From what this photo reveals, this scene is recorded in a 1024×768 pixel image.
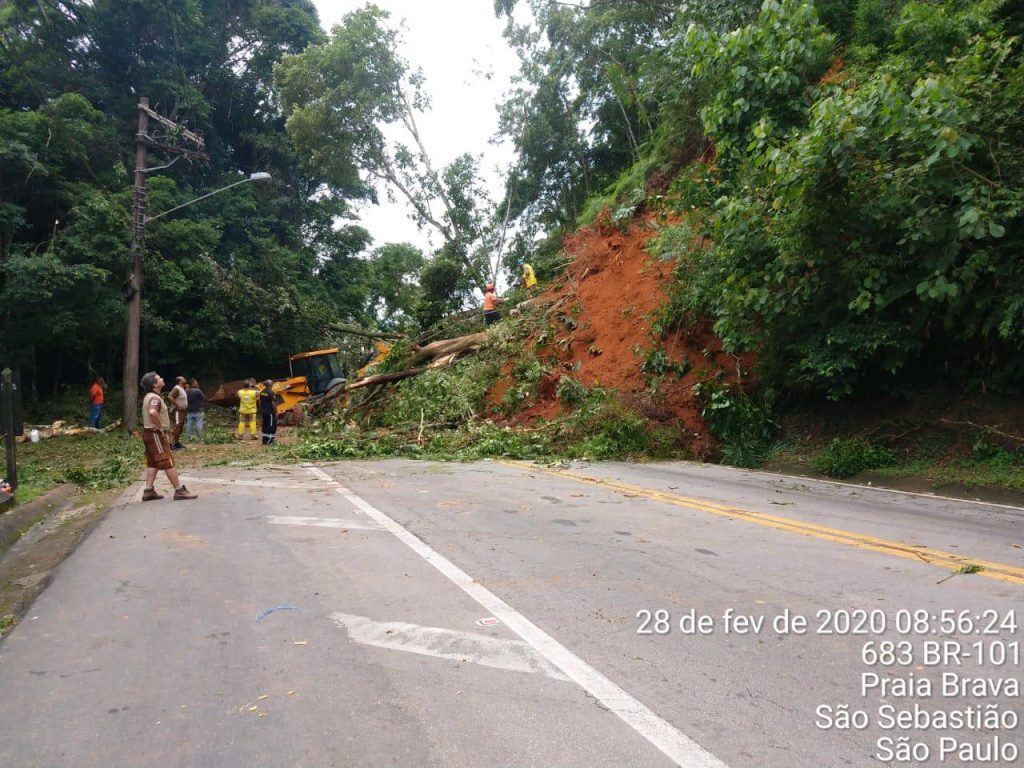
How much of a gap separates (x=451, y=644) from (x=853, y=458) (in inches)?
355

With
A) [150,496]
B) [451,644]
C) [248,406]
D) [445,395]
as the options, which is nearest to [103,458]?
[248,406]

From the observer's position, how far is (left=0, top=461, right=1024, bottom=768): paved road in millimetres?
2959

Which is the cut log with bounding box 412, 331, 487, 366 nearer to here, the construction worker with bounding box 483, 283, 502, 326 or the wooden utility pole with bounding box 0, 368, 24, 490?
the construction worker with bounding box 483, 283, 502, 326

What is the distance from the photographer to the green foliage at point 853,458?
1094 centimetres

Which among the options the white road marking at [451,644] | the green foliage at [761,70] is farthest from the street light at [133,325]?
the white road marking at [451,644]

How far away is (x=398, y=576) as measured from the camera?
5324 mm

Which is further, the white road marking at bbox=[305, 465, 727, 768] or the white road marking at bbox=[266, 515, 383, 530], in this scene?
the white road marking at bbox=[266, 515, 383, 530]

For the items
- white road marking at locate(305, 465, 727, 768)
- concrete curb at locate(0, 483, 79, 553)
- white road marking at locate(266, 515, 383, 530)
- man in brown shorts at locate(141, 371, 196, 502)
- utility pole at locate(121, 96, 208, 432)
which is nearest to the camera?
white road marking at locate(305, 465, 727, 768)

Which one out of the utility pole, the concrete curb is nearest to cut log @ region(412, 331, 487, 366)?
the utility pole

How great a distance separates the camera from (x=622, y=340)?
56.2 feet

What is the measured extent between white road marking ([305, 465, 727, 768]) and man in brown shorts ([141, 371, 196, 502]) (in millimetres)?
5184

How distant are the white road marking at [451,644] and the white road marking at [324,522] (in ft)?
9.05

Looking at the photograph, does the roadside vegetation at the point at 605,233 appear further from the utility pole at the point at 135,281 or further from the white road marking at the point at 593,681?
the white road marking at the point at 593,681

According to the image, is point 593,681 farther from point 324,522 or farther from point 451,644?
point 324,522
